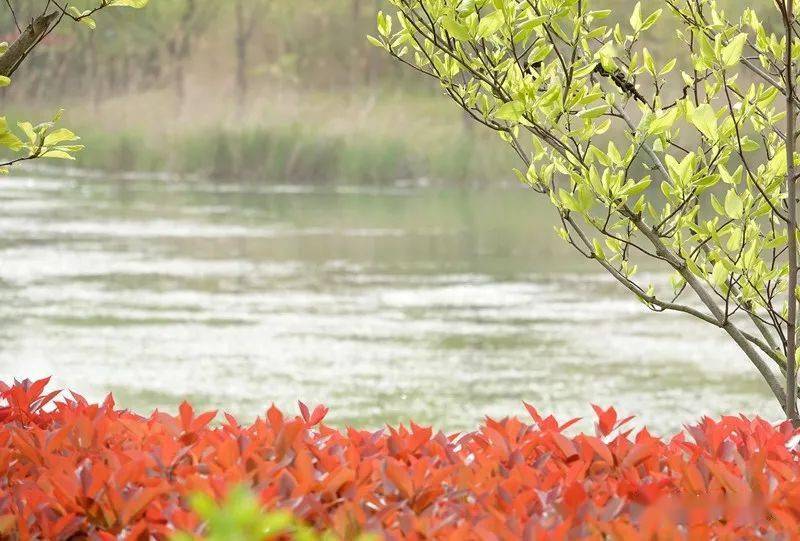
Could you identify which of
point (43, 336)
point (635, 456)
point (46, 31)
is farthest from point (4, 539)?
point (43, 336)

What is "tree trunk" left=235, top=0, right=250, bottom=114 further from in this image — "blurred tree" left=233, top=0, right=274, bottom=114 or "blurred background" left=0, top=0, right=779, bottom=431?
"blurred background" left=0, top=0, right=779, bottom=431

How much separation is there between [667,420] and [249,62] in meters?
52.2

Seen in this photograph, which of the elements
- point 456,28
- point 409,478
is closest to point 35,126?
point 456,28

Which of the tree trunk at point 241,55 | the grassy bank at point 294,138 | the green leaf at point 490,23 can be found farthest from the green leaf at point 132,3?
the tree trunk at point 241,55

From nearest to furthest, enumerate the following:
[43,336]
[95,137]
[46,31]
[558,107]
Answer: [558,107], [46,31], [43,336], [95,137]

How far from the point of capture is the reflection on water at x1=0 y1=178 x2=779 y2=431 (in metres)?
10.9

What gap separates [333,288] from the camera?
1788cm

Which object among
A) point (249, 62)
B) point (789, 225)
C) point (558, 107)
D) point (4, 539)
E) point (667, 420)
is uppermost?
point (249, 62)

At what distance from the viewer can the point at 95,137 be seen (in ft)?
175

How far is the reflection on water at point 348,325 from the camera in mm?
10930

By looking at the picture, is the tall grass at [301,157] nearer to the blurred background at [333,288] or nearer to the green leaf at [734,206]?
the blurred background at [333,288]

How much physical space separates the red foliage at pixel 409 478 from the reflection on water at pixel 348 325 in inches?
244

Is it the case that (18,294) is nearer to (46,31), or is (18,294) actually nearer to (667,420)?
(667,420)

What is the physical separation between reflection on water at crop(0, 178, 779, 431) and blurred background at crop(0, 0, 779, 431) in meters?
0.05
